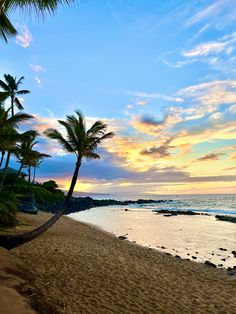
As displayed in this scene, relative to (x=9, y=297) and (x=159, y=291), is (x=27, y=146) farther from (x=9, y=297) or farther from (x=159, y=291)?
(x=9, y=297)

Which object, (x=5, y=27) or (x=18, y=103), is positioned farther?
(x=18, y=103)

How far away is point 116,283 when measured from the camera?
A: 37.0ft

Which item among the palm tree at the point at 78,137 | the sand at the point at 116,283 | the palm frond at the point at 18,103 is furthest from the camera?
the palm frond at the point at 18,103

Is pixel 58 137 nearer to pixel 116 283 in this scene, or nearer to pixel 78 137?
pixel 78 137

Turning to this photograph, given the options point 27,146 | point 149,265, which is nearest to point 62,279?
point 149,265

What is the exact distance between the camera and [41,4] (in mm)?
8508

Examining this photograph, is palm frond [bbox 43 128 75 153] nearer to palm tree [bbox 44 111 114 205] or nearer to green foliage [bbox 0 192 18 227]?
palm tree [bbox 44 111 114 205]

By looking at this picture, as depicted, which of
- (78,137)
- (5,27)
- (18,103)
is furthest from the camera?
(18,103)

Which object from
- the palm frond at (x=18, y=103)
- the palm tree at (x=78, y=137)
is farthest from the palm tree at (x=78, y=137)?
the palm frond at (x=18, y=103)

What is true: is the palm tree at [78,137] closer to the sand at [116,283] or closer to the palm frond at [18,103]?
the sand at [116,283]

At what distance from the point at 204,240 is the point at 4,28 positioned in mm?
23859

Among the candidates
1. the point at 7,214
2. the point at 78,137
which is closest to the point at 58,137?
the point at 78,137

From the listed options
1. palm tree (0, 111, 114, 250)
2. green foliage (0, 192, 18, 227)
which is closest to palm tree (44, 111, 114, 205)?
palm tree (0, 111, 114, 250)

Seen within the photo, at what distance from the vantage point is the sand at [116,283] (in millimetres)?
9031
